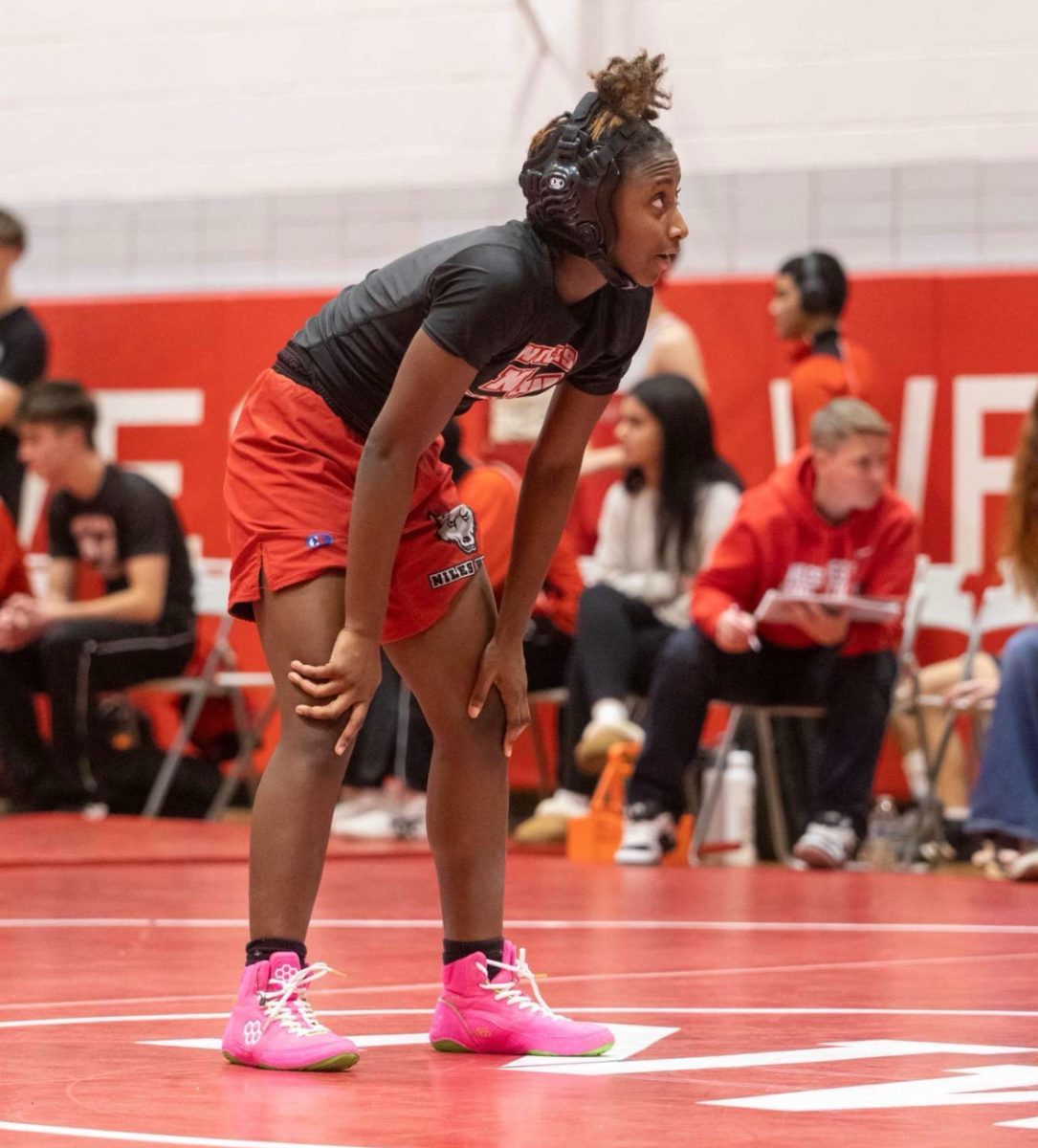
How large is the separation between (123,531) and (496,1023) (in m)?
4.59

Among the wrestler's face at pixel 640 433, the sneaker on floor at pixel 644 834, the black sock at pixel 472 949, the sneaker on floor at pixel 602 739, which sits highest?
the wrestler's face at pixel 640 433

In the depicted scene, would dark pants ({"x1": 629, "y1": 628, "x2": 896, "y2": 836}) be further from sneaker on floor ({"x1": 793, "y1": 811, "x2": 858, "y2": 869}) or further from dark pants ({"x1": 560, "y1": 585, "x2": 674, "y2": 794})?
dark pants ({"x1": 560, "y1": 585, "x2": 674, "y2": 794})

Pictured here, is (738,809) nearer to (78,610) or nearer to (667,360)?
(667,360)

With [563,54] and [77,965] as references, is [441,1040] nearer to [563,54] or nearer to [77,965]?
[77,965]

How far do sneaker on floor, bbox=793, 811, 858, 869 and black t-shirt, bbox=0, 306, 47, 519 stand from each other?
3.50 meters

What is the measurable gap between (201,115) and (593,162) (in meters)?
6.37

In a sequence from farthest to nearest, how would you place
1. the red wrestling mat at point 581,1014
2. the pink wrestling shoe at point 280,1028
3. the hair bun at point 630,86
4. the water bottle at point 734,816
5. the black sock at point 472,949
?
1. the water bottle at point 734,816
2. the black sock at point 472,949
3. the hair bun at point 630,86
4. the pink wrestling shoe at point 280,1028
5. the red wrestling mat at point 581,1014

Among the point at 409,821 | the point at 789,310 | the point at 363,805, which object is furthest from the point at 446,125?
the point at 409,821

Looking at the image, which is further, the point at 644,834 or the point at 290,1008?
the point at 644,834

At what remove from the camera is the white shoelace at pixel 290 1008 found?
2.24 metres

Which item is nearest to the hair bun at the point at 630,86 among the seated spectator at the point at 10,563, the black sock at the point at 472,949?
the black sock at the point at 472,949

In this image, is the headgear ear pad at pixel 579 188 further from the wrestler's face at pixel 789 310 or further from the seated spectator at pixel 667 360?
the wrestler's face at pixel 789 310

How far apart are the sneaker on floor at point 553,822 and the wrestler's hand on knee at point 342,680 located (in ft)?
11.8

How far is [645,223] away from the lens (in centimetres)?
231
